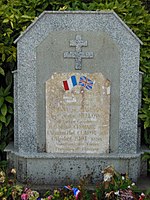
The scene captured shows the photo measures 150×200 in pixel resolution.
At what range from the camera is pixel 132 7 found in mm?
5461

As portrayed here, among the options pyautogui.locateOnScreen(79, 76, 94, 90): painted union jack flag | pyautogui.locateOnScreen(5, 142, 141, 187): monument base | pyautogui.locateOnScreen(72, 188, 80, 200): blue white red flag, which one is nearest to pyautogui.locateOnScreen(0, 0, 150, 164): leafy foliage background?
pyautogui.locateOnScreen(5, 142, 141, 187): monument base

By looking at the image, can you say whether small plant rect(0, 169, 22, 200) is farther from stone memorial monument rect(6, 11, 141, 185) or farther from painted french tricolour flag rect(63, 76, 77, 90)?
painted french tricolour flag rect(63, 76, 77, 90)

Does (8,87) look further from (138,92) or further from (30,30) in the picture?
(138,92)

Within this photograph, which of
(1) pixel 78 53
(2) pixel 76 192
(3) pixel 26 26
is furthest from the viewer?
(3) pixel 26 26

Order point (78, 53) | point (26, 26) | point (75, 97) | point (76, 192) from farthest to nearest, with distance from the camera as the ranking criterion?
point (26, 26) → point (75, 97) → point (78, 53) → point (76, 192)

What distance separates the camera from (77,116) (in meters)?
4.61

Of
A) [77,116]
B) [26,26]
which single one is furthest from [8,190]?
[26,26]

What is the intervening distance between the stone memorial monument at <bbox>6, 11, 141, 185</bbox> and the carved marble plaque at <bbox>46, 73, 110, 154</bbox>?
1 cm

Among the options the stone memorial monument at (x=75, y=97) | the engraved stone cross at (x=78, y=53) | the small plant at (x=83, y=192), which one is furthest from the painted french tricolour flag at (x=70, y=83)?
the small plant at (x=83, y=192)

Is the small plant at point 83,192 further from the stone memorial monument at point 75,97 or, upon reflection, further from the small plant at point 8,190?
the stone memorial monument at point 75,97

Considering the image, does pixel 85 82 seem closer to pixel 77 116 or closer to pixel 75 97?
pixel 75 97

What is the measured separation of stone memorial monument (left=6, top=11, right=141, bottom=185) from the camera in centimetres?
446

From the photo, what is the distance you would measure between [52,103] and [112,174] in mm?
1043

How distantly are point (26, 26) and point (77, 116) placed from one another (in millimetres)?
1387
